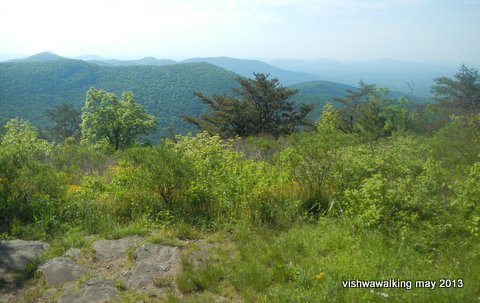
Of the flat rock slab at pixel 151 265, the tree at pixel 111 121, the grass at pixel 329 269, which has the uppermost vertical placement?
the grass at pixel 329 269

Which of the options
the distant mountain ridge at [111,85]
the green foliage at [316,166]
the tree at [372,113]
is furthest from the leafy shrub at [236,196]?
the distant mountain ridge at [111,85]

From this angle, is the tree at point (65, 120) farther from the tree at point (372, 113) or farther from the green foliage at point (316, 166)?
the green foliage at point (316, 166)

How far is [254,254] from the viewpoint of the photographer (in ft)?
12.9

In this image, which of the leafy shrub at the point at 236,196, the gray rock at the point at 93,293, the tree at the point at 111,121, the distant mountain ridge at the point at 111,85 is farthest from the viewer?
the distant mountain ridge at the point at 111,85

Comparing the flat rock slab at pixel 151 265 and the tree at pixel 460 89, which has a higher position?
the tree at pixel 460 89

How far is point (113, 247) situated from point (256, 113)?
2375 cm

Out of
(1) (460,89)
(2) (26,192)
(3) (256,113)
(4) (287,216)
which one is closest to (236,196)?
(4) (287,216)

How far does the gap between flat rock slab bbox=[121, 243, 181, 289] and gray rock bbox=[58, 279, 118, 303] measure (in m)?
0.19

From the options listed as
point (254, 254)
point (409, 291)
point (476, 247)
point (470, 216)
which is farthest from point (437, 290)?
point (254, 254)

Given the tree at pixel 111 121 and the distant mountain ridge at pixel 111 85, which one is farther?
the distant mountain ridge at pixel 111 85

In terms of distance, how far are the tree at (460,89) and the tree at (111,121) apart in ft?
95.9

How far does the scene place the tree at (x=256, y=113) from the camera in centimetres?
2719

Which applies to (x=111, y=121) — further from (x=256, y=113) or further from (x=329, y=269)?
(x=329, y=269)

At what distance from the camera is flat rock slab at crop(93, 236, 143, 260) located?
412 cm
